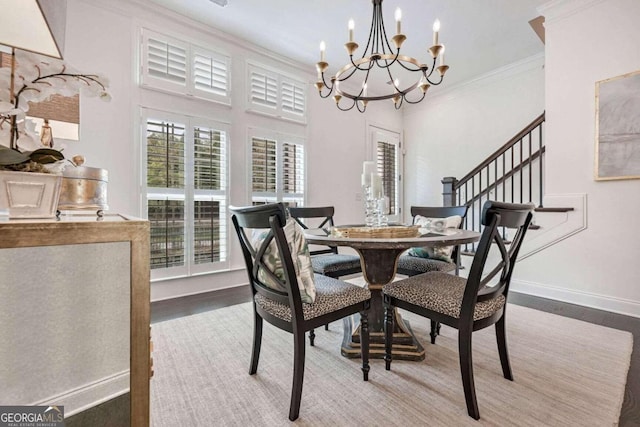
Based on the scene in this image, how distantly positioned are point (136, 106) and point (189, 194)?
3.15 ft

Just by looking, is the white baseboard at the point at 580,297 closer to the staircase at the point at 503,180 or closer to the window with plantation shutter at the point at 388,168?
the staircase at the point at 503,180

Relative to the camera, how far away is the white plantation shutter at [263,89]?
11.8 feet

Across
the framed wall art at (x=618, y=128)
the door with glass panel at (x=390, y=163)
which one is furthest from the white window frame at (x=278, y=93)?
the framed wall art at (x=618, y=128)

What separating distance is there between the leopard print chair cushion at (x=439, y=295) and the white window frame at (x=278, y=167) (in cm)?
240

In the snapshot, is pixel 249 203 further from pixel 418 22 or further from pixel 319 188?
pixel 418 22

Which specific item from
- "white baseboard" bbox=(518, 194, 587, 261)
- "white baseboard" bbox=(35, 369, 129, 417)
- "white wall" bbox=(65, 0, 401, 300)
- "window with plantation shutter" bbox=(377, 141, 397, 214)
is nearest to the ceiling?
"white wall" bbox=(65, 0, 401, 300)

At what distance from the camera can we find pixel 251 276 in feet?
5.31

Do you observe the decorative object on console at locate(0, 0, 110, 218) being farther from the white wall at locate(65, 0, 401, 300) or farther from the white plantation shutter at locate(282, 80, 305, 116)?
the white plantation shutter at locate(282, 80, 305, 116)

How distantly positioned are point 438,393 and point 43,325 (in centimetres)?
159

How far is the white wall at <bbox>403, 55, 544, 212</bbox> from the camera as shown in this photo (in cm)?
404

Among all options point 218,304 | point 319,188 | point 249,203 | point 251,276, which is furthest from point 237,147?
point 251,276

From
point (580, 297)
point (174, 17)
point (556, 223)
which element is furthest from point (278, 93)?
point (580, 297)

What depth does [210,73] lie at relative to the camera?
3223 millimetres

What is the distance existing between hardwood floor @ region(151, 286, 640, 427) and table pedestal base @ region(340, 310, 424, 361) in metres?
1.11
